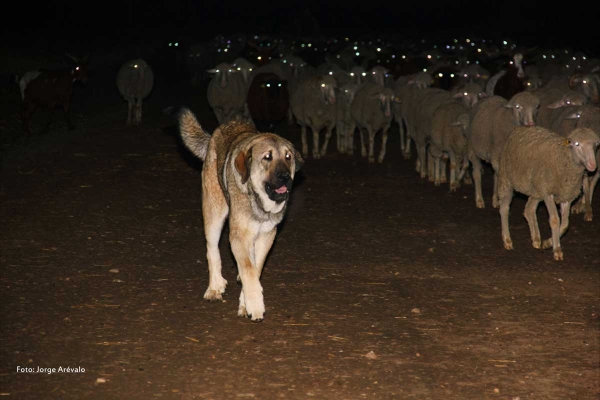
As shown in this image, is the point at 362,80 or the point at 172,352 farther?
the point at 362,80

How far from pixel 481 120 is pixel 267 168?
648cm

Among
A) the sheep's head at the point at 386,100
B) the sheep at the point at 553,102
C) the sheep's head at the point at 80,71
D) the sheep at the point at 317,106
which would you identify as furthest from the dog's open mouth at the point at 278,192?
the sheep's head at the point at 80,71

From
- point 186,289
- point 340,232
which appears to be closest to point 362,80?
point 340,232

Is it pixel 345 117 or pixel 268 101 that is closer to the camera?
pixel 345 117

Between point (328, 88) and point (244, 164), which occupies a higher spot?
point (244, 164)

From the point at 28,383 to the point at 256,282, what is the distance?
1.96 meters

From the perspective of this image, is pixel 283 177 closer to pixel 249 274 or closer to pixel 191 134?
pixel 249 274

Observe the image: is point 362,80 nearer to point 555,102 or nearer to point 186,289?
point 555,102

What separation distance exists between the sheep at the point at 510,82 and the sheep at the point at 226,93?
5706 millimetres

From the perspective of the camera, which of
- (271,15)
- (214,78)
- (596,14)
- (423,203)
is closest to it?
(423,203)

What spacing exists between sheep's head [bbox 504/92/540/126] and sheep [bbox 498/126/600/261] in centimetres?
136

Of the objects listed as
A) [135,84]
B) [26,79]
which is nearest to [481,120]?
[135,84]

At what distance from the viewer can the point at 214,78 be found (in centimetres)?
1945

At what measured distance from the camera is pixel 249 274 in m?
6.71
